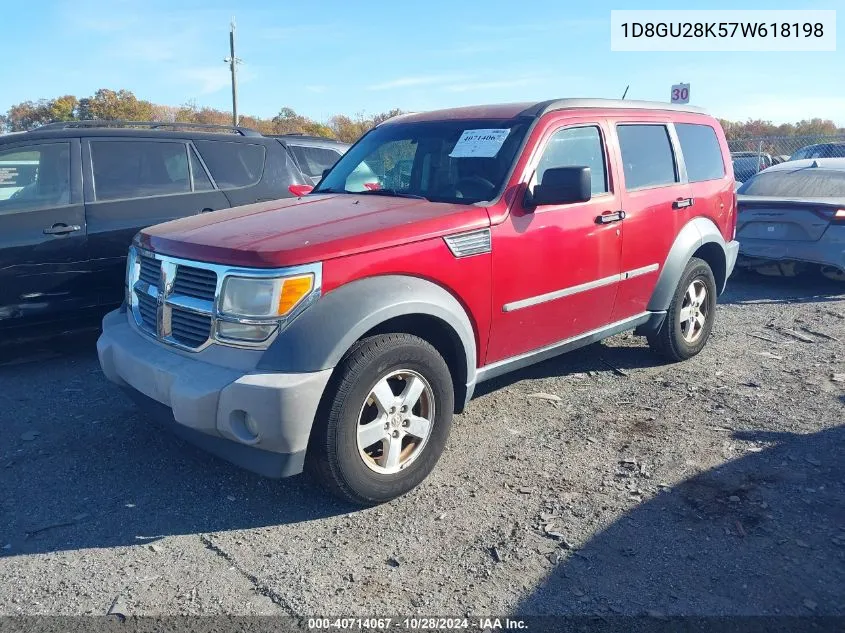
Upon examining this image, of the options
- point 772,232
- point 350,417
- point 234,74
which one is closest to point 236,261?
point 350,417

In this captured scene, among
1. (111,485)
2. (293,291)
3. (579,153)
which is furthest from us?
(579,153)

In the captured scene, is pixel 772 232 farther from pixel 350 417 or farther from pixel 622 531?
pixel 350 417

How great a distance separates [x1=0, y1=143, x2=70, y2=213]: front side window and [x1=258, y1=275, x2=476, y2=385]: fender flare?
129 inches

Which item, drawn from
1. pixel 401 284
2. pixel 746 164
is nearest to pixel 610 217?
pixel 401 284

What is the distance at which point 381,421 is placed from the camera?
3441mm

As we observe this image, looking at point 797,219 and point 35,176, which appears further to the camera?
point 797,219

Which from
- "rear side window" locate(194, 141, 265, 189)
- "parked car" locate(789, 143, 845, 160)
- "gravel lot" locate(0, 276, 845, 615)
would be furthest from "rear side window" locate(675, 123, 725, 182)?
"parked car" locate(789, 143, 845, 160)

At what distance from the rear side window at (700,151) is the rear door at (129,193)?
3.84 meters

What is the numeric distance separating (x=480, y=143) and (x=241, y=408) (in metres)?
2.21

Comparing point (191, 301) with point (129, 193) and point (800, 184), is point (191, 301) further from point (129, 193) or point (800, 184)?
point (800, 184)

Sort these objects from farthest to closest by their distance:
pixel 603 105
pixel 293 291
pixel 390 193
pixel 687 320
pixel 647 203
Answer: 1. pixel 687 320
2. pixel 647 203
3. pixel 603 105
4. pixel 390 193
5. pixel 293 291

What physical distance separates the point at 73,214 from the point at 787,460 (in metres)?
5.15

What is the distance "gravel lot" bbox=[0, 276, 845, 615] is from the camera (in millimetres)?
2836

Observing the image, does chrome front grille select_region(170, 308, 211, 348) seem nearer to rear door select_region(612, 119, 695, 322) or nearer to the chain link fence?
rear door select_region(612, 119, 695, 322)
